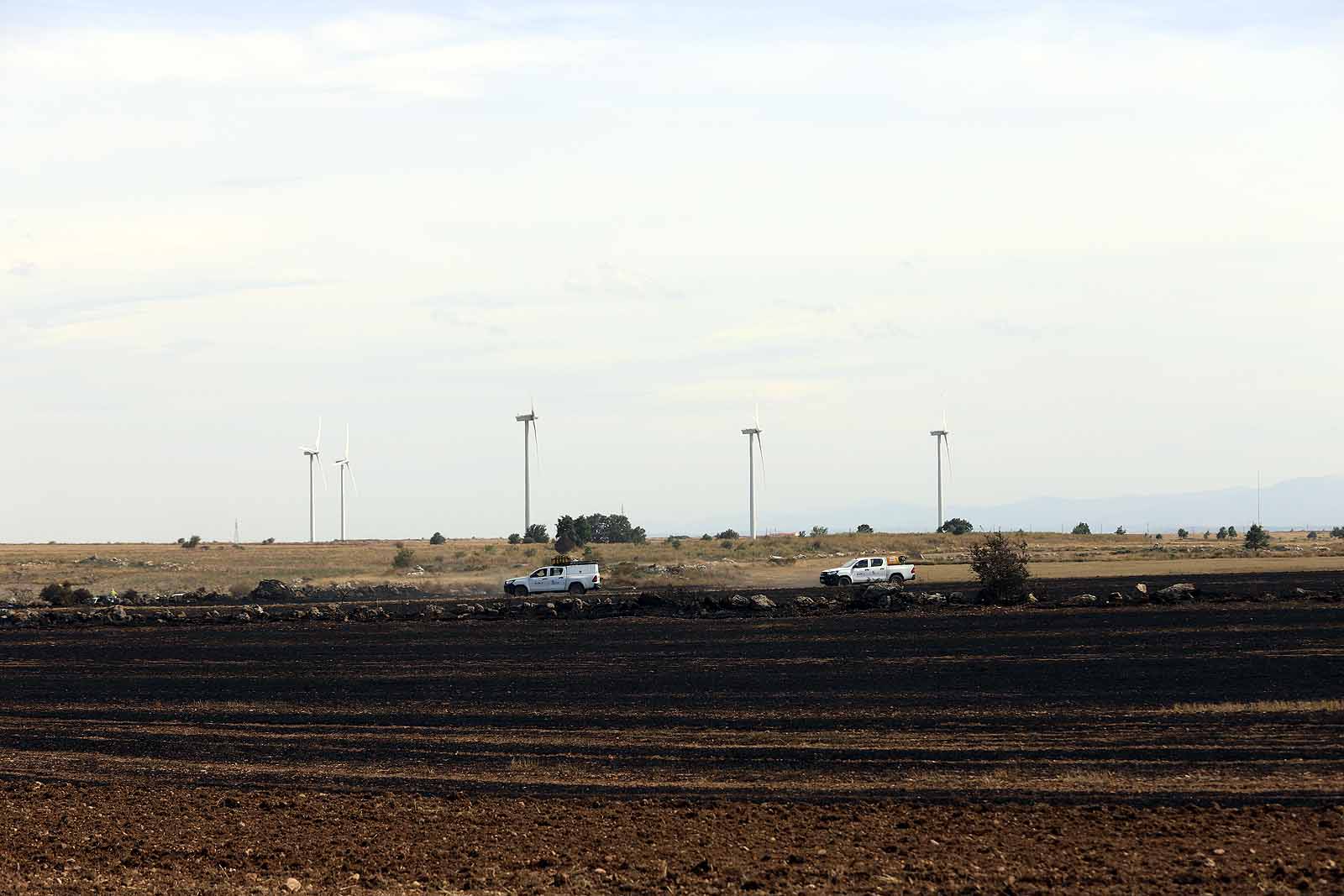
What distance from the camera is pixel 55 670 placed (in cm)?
4019

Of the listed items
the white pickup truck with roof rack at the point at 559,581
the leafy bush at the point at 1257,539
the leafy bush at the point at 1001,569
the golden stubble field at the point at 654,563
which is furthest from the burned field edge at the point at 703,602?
the leafy bush at the point at 1257,539

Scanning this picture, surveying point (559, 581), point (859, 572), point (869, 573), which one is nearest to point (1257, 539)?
point (869, 573)

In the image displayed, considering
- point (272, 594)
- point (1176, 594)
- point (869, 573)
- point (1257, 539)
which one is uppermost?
point (1257, 539)

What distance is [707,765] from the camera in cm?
2317

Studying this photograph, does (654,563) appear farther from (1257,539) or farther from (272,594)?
(1257,539)

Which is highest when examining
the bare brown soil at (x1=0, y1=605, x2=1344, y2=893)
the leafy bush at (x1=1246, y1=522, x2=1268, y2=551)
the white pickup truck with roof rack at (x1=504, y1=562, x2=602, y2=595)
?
the leafy bush at (x1=1246, y1=522, x2=1268, y2=551)

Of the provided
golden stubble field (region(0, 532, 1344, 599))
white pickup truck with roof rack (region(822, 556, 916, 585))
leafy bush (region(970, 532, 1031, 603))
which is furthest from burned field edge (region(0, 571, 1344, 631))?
golden stubble field (region(0, 532, 1344, 599))

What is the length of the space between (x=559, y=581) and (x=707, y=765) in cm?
4839

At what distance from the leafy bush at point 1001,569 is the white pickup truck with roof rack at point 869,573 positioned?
12.5 m

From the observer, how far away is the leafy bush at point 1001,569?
Result: 53.4 meters

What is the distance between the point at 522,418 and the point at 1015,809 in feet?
353

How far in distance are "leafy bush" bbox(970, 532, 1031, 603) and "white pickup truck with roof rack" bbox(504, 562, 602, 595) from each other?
20159 mm

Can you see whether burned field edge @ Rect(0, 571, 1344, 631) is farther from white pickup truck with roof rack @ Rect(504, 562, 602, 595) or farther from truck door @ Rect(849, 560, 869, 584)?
truck door @ Rect(849, 560, 869, 584)

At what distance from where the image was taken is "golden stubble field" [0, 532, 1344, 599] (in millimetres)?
80375
